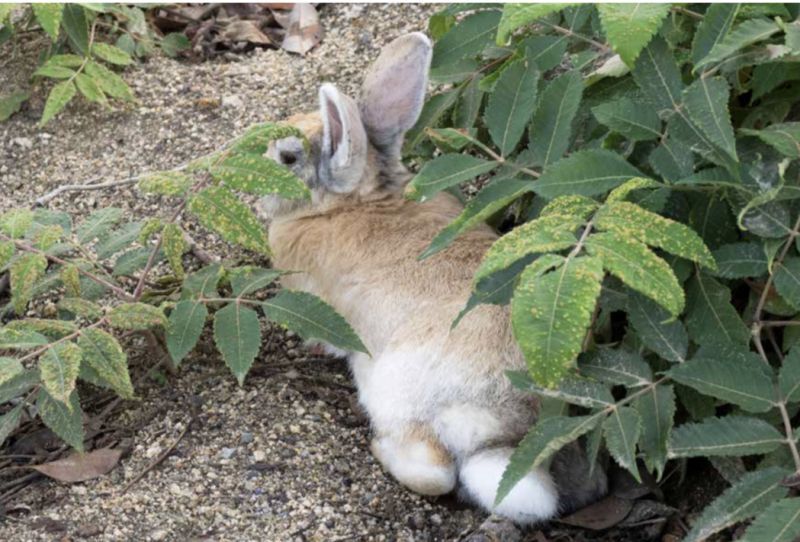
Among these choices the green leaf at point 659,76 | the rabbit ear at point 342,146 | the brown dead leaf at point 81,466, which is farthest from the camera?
the rabbit ear at point 342,146

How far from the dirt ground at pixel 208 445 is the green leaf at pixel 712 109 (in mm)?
1043

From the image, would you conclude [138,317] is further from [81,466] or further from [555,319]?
[555,319]

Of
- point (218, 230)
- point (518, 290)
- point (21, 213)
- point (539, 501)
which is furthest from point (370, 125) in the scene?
point (518, 290)

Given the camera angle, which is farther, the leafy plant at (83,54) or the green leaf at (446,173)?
the leafy plant at (83,54)

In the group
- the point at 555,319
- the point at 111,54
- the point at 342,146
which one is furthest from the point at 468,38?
the point at 111,54

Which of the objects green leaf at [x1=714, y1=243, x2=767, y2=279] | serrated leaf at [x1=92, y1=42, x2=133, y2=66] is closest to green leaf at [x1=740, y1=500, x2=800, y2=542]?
green leaf at [x1=714, y1=243, x2=767, y2=279]

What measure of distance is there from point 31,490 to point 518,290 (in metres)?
1.69

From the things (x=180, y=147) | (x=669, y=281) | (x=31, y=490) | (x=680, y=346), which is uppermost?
(x=669, y=281)

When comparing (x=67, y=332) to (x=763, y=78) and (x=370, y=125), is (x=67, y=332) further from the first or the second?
(x=763, y=78)

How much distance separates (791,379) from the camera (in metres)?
2.68

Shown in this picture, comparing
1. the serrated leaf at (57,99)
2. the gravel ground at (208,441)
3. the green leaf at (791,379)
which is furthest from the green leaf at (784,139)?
the serrated leaf at (57,99)

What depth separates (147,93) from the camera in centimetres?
495

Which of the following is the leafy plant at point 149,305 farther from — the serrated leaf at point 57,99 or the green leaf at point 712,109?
the green leaf at point 712,109

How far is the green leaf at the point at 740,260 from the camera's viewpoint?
9.36 feet
